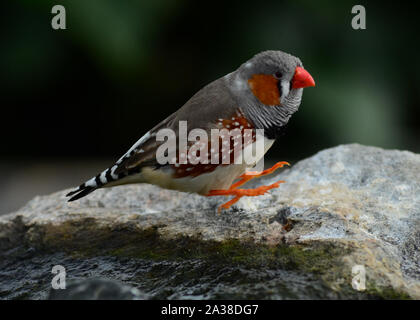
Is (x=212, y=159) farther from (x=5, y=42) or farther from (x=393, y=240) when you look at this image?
(x=5, y=42)

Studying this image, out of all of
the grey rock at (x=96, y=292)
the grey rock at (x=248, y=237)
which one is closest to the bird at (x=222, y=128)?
the grey rock at (x=248, y=237)

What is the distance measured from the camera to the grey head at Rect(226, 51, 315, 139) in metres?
2.90

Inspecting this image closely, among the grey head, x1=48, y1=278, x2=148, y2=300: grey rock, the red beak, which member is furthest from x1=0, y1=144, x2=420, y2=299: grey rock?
the red beak

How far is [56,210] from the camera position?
3.32 meters

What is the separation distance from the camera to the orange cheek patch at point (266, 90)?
9.59 feet

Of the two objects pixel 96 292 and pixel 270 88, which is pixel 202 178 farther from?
pixel 96 292

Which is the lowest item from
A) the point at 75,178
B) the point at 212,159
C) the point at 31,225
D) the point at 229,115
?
the point at 75,178

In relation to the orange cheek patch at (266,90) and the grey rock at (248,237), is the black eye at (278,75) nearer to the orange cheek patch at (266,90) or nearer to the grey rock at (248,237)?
the orange cheek patch at (266,90)

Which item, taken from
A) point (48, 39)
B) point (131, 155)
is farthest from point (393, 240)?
point (48, 39)

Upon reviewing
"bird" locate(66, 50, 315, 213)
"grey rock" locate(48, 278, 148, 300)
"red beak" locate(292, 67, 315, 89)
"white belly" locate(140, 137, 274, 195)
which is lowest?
"grey rock" locate(48, 278, 148, 300)

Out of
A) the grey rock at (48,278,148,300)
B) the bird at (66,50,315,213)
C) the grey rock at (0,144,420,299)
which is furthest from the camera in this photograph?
the bird at (66,50,315,213)

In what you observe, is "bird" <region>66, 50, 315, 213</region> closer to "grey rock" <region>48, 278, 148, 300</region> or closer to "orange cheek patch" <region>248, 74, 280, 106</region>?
"orange cheek patch" <region>248, 74, 280, 106</region>

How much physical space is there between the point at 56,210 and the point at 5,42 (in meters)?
3.04

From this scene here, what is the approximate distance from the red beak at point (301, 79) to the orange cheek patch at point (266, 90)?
103 mm
